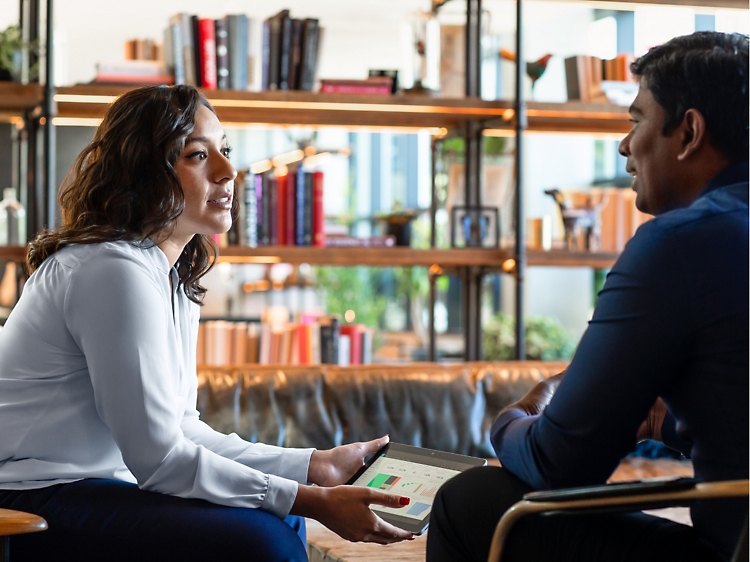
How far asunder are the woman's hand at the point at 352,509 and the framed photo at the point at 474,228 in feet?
6.85

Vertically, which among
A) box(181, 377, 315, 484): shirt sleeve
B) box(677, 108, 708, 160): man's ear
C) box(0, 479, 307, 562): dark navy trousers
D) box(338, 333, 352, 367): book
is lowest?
box(0, 479, 307, 562): dark navy trousers

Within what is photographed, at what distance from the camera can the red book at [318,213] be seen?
3348 mm

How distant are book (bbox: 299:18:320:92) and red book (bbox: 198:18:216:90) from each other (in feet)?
1.04

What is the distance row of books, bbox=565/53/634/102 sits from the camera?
3.54 m

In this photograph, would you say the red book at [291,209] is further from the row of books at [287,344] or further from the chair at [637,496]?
the chair at [637,496]

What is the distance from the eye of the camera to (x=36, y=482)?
1.45 meters

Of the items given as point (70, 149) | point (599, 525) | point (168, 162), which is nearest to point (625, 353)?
point (599, 525)

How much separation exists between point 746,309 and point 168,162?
1.02 m

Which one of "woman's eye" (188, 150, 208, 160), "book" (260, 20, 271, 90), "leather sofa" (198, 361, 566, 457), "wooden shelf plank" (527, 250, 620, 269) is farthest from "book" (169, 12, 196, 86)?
"woman's eye" (188, 150, 208, 160)

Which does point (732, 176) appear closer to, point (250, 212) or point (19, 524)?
point (19, 524)

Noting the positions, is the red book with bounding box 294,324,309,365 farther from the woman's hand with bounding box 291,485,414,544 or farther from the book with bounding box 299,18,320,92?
the woman's hand with bounding box 291,485,414,544

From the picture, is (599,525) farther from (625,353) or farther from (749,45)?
(749,45)

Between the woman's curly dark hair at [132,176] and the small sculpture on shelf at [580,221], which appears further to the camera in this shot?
the small sculpture on shelf at [580,221]

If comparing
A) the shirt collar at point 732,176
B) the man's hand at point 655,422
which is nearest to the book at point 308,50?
the man's hand at point 655,422
